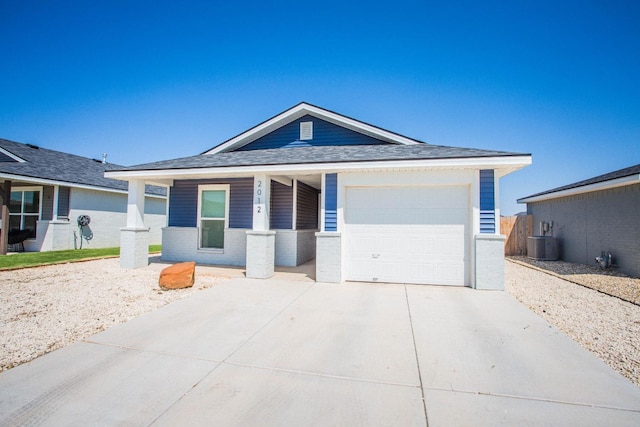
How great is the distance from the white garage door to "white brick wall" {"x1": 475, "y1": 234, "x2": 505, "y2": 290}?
0.33 meters

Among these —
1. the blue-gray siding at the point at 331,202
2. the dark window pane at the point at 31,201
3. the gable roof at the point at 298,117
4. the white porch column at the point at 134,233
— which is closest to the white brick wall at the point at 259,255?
the blue-gray siding at the point at 331,202

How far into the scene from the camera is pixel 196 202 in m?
11.2

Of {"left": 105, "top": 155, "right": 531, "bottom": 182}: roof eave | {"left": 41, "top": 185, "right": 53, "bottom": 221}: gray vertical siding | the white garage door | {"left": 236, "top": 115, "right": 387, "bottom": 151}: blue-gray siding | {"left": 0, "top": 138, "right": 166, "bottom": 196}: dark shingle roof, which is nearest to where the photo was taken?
{"left": 105, "top": 155, "right": 531, "bottom": 182}: roof eave

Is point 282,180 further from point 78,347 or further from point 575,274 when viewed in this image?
point 575,274

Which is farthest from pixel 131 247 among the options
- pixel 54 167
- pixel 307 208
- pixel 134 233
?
pixel 54 167

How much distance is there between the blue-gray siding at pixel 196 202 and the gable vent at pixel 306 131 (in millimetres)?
2659

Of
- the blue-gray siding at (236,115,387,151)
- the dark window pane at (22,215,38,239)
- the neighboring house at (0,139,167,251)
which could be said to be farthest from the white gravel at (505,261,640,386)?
the dark window pane at (22,215,38,239)

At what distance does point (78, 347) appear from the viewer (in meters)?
3.89

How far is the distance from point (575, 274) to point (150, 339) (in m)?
12.0

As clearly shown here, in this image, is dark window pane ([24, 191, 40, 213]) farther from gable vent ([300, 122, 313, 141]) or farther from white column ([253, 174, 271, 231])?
gable vent ([300, 122, 313, 141])

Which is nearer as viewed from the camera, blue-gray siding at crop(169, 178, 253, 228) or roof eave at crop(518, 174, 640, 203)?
roof eave at crop(518, 174, 640, 203)

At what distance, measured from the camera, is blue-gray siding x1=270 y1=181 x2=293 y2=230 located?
10654mm

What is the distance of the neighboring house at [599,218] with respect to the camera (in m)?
9.21

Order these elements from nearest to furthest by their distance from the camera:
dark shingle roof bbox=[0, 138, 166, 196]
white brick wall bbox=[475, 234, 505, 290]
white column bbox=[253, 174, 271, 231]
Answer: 1. white brick wall bbox=[475, 234, 505, 290]
2. white column bbox=[253, 174, 271, 231]
3. dark shingle roof bbox=[0, 138, 166, 196]
